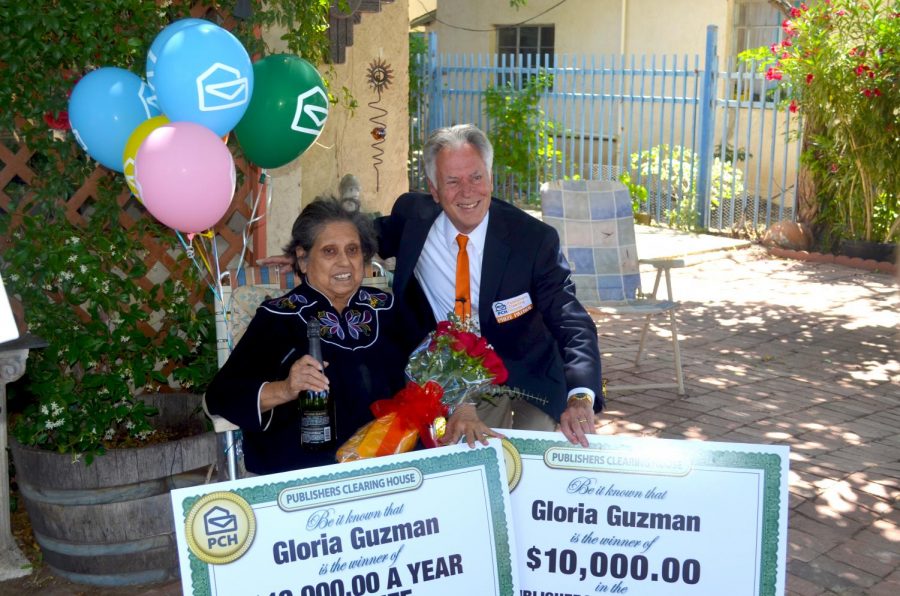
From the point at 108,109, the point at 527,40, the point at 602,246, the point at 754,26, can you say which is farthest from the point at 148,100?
the point at 527,40

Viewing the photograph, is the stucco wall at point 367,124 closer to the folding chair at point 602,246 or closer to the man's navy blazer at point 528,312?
the folding chair at point 602,246

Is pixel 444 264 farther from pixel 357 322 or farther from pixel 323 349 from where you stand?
pixel 323 349

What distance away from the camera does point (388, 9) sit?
8.56 metres

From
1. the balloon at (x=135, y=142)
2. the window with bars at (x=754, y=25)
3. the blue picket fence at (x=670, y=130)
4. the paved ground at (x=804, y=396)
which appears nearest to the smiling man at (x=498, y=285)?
the balloon at (x=135, y=142)

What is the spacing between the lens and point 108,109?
3574 mm

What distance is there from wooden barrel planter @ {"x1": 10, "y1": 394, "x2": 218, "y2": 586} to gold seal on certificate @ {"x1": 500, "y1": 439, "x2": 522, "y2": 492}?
1444 mm

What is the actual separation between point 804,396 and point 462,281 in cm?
338

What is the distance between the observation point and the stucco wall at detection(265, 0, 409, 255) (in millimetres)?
8102

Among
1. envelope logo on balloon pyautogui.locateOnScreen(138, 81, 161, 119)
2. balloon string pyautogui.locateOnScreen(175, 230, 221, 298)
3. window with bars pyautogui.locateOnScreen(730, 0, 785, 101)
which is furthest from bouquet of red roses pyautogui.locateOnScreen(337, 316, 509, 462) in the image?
window with bars pyautogui.locateOnScreen(730, 0, 785, 101)

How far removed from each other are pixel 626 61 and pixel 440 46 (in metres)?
3.74

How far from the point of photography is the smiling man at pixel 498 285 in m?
Answer: 3.46

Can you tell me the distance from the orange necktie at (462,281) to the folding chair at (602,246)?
268 cm

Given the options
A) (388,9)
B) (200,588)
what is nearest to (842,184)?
(388,9)

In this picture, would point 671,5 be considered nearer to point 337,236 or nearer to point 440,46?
point 440,46
